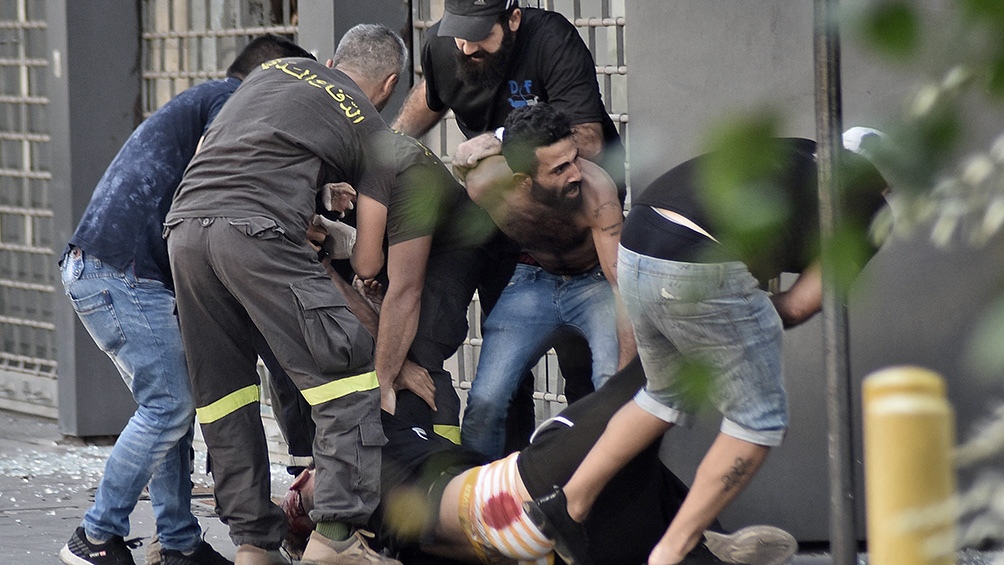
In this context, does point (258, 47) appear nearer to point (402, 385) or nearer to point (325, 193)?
point (325, 193)

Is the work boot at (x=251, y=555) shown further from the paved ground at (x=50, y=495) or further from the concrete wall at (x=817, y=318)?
the concrete wall at (x=817, y=318)

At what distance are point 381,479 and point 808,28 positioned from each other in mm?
2003

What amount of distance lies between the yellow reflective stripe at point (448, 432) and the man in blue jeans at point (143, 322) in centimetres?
83

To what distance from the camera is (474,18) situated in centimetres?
458

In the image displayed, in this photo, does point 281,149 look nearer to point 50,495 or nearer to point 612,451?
point 612,451

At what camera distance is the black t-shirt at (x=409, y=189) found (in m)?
4.27

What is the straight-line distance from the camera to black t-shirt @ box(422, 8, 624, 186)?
458 cm

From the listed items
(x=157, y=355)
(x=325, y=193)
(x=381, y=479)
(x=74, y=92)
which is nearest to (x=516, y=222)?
(x=325, y=193)

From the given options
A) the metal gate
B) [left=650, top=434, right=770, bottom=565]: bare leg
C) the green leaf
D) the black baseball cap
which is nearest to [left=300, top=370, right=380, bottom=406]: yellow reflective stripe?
[left=650, top=434, right=770, bottom=565]: bare leg

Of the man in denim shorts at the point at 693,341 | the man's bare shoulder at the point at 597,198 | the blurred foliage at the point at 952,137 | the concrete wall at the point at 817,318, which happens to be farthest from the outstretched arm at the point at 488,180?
the blurred foliage at the point at 952,137

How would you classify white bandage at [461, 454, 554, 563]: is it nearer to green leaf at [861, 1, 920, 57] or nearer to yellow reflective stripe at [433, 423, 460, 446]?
yellow reflective stripe at [433, 423, 460, 446]

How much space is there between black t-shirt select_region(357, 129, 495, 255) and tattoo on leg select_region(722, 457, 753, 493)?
3.54ft

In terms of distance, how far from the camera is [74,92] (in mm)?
6902

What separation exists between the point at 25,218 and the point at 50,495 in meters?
2.74
